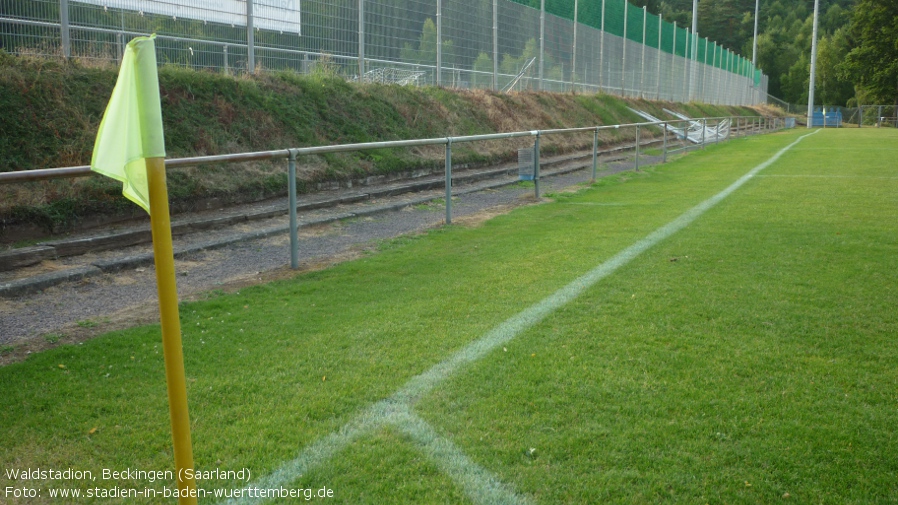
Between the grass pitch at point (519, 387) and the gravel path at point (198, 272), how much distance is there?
0.48 metres

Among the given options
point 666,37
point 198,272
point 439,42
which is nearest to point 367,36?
point 439,42

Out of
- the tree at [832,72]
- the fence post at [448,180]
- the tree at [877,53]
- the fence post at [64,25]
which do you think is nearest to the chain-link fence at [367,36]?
the fence post at [64,25]

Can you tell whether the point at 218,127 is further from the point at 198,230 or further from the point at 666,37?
the point at 666,37

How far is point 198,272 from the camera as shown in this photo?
23.9 feet

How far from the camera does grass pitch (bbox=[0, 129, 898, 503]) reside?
3.10m

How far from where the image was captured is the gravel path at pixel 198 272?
5.40m

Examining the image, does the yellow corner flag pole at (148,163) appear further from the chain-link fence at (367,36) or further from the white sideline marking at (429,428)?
the chain-link fence at (367,36)

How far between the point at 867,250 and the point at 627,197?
5458 millimetres

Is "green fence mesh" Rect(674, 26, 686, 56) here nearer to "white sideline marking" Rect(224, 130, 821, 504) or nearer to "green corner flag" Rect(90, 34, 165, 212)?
"white sideline marking" Rect(224, 130, 821, 504)

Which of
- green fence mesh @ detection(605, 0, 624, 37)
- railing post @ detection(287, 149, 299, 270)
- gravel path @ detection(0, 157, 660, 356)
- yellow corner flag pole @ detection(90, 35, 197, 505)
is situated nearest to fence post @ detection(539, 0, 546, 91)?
green fence mesh @ detection(605, 0, 624, 37)

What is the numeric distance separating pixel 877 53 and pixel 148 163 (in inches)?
3272

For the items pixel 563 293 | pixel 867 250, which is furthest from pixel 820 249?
pixel 563 293

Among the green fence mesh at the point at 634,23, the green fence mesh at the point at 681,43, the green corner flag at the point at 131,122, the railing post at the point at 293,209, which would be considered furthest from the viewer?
the green fence mesh at the point at 681,43

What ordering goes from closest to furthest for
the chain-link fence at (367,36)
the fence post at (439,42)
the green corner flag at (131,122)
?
the green corner flag at (131,122), the chain-link fence at (367,36), the fence post at (439,42)
